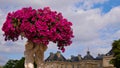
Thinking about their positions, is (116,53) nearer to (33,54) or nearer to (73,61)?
(33,54)

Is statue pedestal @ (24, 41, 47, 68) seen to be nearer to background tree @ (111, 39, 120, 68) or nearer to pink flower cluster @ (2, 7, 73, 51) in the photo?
pink flower cluster @ (2, 7, 73, 51)

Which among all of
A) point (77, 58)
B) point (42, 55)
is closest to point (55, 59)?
point (77, 58)

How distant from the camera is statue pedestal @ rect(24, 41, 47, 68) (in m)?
14.3

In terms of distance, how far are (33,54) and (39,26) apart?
1427 mm

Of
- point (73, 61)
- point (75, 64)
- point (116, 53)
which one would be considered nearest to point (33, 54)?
point (116, 53)

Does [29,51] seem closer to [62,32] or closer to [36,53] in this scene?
[36,53]

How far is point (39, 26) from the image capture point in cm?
1386

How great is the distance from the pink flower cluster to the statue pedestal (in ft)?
1.48

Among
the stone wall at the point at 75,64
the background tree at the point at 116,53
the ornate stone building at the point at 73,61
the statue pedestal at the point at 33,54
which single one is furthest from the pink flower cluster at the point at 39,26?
the ornate stone building at the point at 73,61

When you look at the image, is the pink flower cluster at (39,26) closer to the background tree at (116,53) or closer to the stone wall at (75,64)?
the background tree at (116,53)

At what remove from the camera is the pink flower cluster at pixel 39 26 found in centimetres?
1391

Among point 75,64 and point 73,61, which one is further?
point 73,61

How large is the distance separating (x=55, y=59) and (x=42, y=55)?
81.6m

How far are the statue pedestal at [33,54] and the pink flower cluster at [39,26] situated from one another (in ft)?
1.48
